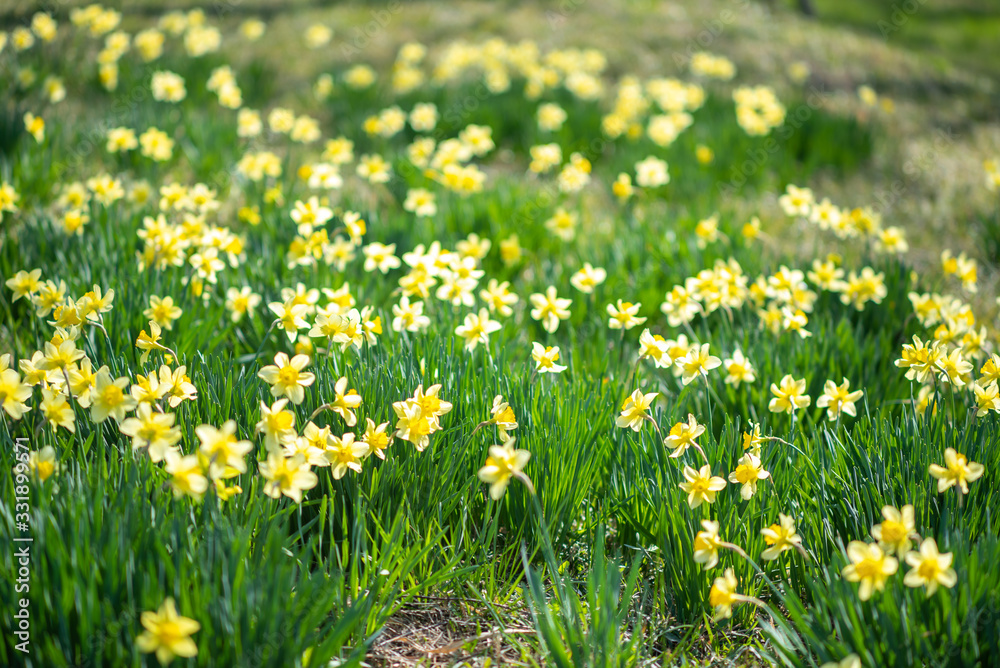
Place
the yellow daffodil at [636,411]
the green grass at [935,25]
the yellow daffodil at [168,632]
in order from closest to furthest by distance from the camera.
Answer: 1. the yellow daffodil at [168,632]
2. the yellow daffodil at [636,411]
3. the green grass at [935,25]

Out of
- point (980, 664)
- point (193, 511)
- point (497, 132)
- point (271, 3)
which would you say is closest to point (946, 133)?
point (497, 132)

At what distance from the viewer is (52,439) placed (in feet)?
5.75

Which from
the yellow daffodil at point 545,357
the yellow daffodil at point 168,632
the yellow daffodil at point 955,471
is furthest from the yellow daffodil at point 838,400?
the yellow daffodil at point 168,632

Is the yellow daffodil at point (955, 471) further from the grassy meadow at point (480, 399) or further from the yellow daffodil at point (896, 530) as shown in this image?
the yellow daffodil at point (896, 530)

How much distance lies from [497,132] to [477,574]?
13.8 feet

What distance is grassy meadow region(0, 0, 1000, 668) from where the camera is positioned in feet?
4.58

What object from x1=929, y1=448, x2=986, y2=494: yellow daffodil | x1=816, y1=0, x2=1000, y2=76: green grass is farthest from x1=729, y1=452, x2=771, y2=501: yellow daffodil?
x1=816, y1=0, x2=1000, y2=76: green grass

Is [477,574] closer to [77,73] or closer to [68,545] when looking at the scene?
[68,545]

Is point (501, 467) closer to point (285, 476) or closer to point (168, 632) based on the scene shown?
point (285, 476)

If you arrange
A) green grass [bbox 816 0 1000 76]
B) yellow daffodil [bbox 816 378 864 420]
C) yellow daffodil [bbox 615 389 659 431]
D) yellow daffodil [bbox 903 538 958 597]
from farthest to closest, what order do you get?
green grass [bbox 816 0 1000 76]
yellow daffodil [bbox 816 378 864 420]
yellow daffodil [bbox 615 389 659 431]
yellow daffodil [bbox 903 538 958 597]

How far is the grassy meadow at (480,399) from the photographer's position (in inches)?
54.9

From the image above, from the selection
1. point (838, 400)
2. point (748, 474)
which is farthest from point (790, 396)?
point (748, 474)

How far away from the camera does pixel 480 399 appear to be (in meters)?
1.96

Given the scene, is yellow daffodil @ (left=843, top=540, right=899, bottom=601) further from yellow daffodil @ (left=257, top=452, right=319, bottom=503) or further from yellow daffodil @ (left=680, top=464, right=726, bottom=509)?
yellow daffodil @ (left=257, top=452, right=319, bottom=503)
